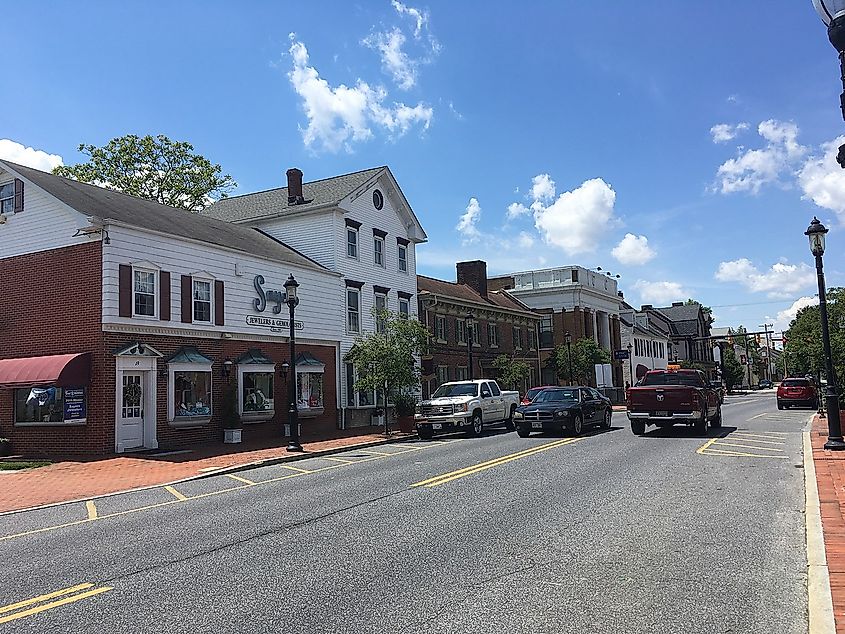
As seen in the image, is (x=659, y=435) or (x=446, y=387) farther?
(x=446, y=387)

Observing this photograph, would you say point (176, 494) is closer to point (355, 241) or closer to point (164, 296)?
point (164, 296)

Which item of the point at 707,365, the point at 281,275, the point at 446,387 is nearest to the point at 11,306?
the point at 281,275

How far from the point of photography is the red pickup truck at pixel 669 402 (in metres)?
20.5

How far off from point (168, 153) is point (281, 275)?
78.5 ft

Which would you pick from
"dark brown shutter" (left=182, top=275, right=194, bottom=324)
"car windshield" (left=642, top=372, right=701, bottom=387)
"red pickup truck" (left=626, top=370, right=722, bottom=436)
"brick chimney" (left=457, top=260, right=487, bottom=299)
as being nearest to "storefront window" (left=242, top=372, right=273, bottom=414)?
"dark brown shutter" (left=182, top=275, right=194, bottom=324)

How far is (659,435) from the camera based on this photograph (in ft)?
70.4

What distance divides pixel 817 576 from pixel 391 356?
2030 centimetres

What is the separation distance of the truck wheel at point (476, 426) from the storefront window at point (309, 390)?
21.5ft

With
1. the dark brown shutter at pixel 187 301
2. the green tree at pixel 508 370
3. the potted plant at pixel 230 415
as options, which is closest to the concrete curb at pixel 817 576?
the potted plant at pixel 230 415

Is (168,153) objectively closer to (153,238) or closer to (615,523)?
(153,238)

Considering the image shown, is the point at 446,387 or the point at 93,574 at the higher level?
the point at 446,387

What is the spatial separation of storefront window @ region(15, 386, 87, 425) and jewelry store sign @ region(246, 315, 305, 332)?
21.5ft

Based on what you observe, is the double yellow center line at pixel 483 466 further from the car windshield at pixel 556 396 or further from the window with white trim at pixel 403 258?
the window with white trim at pixel 403 258

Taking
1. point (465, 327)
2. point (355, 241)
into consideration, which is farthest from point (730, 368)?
point (355, 241)
